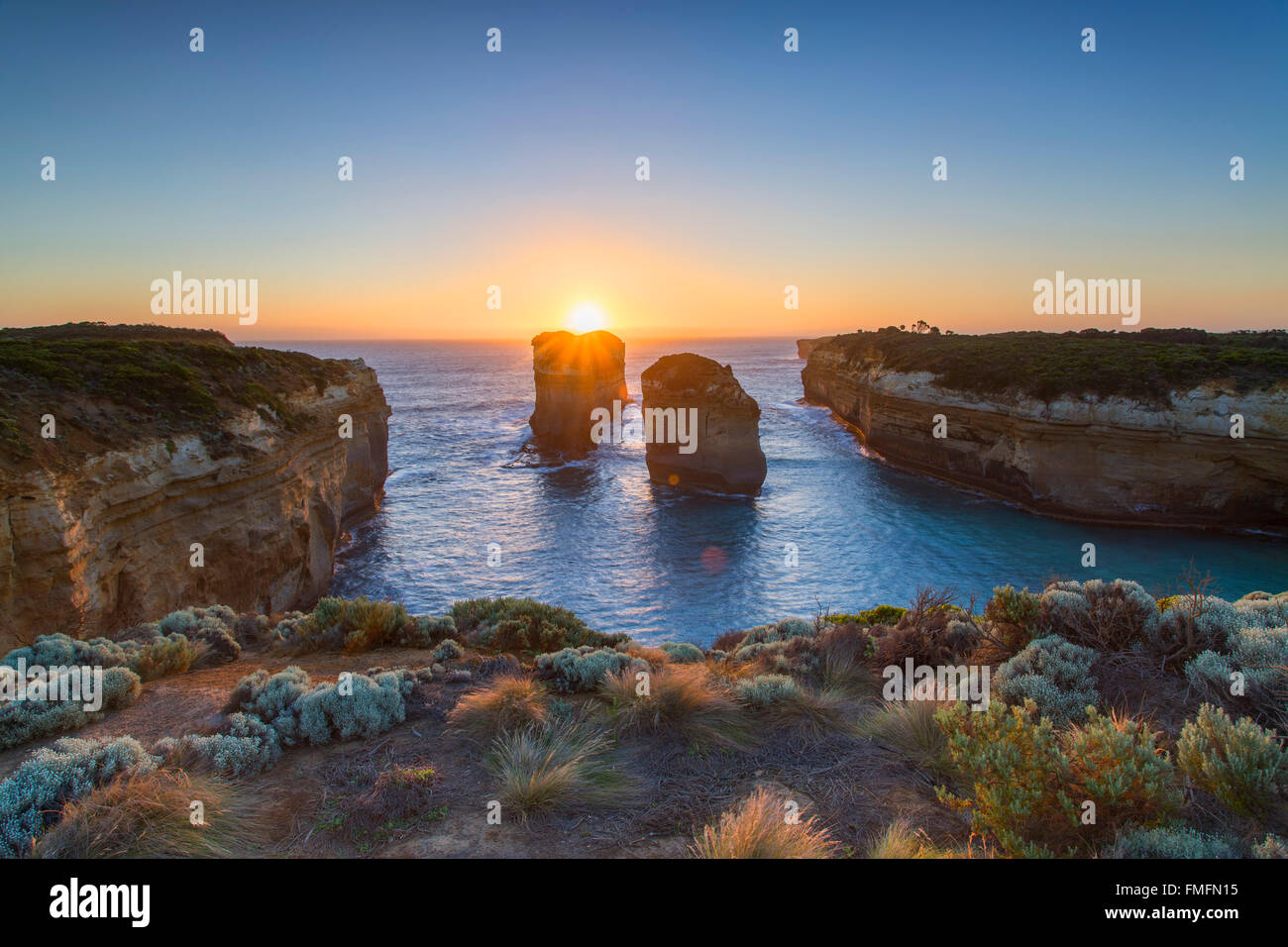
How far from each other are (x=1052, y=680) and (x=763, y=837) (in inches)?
147

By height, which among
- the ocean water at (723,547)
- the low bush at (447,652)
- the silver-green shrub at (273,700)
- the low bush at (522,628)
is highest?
the silver-green shrub at (273,700)

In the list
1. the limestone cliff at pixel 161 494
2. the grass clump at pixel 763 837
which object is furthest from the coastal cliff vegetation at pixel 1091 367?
the limestone cliff at pixel 161 494

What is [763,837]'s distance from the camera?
11.1ft

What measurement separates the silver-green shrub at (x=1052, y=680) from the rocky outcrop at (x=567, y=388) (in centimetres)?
3530

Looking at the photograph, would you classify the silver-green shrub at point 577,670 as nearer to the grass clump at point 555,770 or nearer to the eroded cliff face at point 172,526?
the grass clump at point 555,770

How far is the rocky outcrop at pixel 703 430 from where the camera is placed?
95.3 ft

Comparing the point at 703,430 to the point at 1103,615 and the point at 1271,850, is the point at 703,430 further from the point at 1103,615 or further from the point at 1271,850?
the point at 1271,850

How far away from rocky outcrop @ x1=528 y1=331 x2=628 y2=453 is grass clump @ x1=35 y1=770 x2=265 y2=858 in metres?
36.2

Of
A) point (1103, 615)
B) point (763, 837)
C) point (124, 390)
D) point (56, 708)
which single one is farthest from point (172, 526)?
point (1103, 615)

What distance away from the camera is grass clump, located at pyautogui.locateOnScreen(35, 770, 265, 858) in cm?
331

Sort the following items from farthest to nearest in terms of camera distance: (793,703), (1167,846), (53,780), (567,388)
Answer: (567,388) < (793,703) < (53,780) < (1167,846)

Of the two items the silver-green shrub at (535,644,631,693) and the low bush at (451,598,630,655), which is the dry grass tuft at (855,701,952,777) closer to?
the silver-green shrub at (535,644,631,693)

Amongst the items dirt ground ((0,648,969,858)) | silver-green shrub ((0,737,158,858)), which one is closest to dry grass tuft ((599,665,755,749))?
dirt ground ((0,648,969,858))
